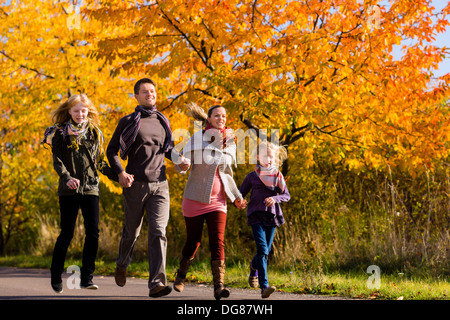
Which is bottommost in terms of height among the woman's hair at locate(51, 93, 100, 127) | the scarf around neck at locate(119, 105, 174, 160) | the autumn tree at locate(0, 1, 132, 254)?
the scarf around neck at locate(119, 105, 174, 160)

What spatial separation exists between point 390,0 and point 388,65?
95 centimetres

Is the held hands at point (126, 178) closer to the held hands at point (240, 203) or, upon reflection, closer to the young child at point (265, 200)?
the held hands at point (240, 203)

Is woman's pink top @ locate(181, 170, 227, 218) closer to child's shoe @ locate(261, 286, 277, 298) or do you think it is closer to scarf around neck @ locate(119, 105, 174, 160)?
scarf around neck @ locate(119, 105, 174, 160)

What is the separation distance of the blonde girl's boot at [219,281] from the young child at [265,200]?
57cm

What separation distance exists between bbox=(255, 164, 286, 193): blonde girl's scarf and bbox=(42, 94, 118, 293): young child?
5.64ft

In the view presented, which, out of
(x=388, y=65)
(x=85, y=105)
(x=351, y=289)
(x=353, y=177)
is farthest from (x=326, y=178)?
(x=85, y=105)

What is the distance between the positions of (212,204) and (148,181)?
694 millimetres

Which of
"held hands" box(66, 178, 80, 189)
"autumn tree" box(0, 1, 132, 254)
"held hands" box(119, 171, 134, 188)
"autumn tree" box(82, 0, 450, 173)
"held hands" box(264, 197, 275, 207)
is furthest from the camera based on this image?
"autumn tree" box(0, 1, 132, 254)

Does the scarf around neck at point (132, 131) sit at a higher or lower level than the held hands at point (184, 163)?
higher

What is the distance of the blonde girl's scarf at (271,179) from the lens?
655 centimetres

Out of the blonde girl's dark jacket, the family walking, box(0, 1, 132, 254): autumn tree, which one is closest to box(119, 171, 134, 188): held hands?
the family walking

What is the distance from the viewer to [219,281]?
562 cm

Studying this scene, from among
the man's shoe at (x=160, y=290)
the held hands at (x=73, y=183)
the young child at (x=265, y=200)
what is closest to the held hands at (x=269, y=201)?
the young child at (x=265, y=200)

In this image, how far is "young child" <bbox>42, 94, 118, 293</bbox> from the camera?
19.5 ft
